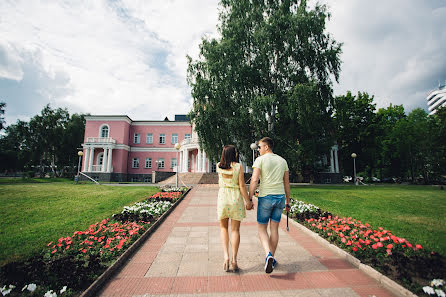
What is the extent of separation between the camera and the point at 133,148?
1490 inches

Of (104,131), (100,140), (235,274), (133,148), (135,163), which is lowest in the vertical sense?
(235,274)

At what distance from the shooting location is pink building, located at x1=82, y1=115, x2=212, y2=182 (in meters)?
33.0

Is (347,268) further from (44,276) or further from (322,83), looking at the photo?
(322,83)

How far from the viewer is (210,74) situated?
1750cm

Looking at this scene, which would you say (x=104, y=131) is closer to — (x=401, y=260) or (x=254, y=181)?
(x=254, y=181)

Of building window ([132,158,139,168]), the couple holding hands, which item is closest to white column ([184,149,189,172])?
building window ([132,158,139,168])

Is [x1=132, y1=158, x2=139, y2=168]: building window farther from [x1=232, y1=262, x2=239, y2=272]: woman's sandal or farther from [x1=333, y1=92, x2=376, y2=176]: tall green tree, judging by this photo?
[x1=232, y1=262, x2=239, y2=272]: woman's sandal

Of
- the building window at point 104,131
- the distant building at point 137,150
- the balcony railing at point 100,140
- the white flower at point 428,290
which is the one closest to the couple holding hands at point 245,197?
the white flower at point 428,290

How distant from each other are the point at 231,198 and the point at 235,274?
1.21m

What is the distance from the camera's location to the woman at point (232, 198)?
11.6 ft

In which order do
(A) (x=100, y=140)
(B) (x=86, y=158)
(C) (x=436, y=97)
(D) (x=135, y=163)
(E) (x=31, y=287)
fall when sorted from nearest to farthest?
(E) (x=31, y=287) < (B) (x=86, y=158) < (A) (x=100, y=140) < (D) (x=135, y=163) < (C) (x=436, y=97)

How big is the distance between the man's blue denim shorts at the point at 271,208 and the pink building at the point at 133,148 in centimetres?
2623

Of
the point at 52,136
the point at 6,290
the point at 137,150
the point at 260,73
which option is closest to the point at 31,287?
the point at 6,290

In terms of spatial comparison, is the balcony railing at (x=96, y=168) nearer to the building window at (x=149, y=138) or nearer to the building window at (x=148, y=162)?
the building window at (x=148, y=162)
